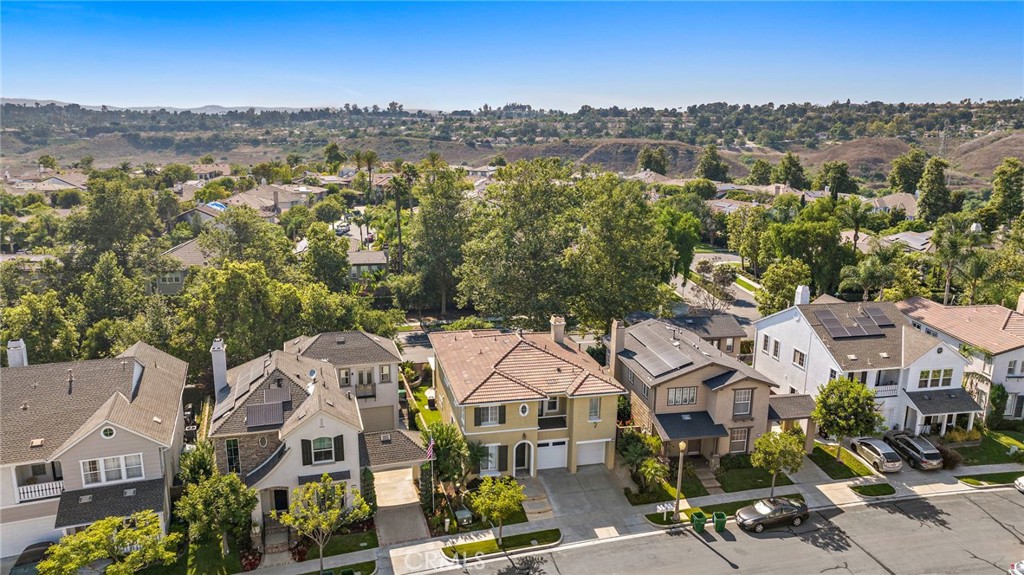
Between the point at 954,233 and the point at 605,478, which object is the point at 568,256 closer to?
the point at 605,478

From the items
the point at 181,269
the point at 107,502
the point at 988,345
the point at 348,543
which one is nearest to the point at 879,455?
the point at 988,345

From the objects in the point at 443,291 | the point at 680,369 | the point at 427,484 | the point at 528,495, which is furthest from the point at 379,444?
the point at 443,291

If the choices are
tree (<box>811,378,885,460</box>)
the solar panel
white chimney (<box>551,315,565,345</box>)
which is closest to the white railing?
the solar panel

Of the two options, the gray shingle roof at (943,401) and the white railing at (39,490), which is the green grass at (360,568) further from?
the gray shingle roof at (943,401)

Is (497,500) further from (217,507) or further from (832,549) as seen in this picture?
(832,549)

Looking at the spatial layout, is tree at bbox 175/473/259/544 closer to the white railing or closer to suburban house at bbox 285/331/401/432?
the white railing

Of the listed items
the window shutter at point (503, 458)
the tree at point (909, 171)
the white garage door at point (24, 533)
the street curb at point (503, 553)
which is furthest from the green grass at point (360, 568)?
the tree at point (909, 171)
